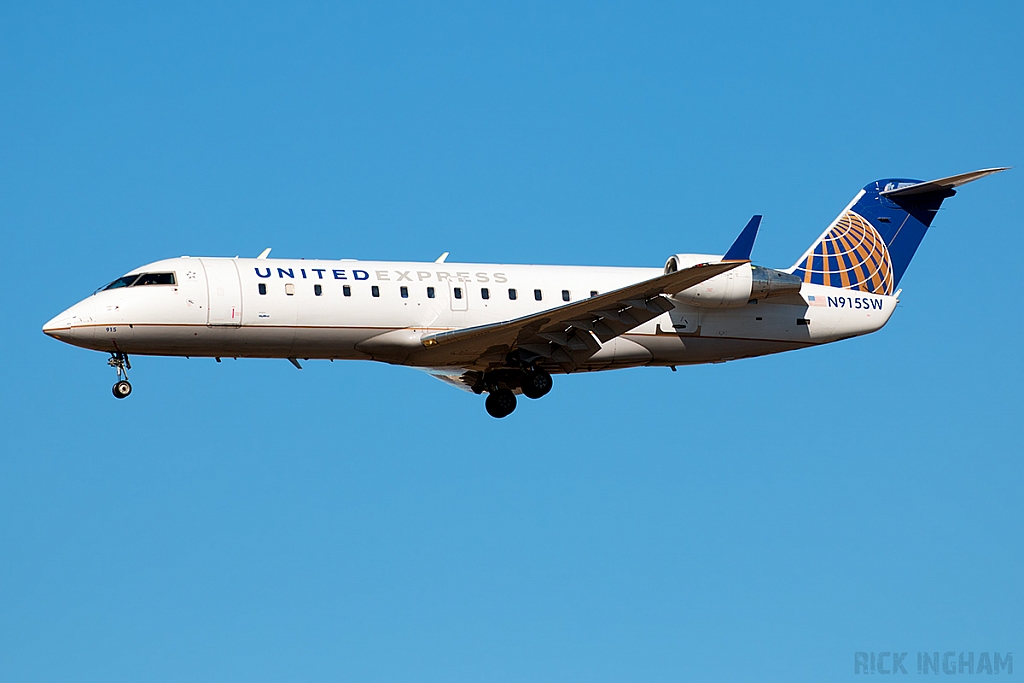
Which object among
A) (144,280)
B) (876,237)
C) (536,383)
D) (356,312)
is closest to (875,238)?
(876,237)

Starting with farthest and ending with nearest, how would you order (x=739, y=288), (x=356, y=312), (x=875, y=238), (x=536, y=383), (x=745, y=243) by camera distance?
(x=875, y=238) → (x=739, y=288) → (x=536, y=383) → (x=356, y=312) → (x=745, y=243)

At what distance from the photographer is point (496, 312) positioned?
2941 centimetres

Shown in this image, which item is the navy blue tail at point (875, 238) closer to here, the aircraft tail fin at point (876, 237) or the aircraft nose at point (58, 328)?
the aircraft tail fin at point (876, 237)

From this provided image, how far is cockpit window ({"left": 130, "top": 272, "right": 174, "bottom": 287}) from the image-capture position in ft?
90.9

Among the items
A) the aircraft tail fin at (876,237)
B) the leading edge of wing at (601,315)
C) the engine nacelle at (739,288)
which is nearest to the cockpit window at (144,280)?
the leading edge of wing at (601,315)

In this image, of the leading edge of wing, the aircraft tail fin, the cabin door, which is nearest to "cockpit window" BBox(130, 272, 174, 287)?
the cabin door

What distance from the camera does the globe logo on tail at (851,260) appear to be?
3244 cm

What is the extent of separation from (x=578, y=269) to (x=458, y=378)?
4063 mm

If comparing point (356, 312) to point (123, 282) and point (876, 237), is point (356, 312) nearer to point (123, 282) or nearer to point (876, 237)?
point (123, 282)

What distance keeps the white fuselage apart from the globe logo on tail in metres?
1.82

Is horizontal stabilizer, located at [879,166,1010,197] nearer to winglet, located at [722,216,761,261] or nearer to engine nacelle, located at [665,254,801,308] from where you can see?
engine nacelle, located at [665,254,801,308]

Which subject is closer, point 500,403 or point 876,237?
point 500,403

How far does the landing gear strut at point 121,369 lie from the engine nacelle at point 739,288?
1147cm

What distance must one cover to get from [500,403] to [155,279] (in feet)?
25.5
